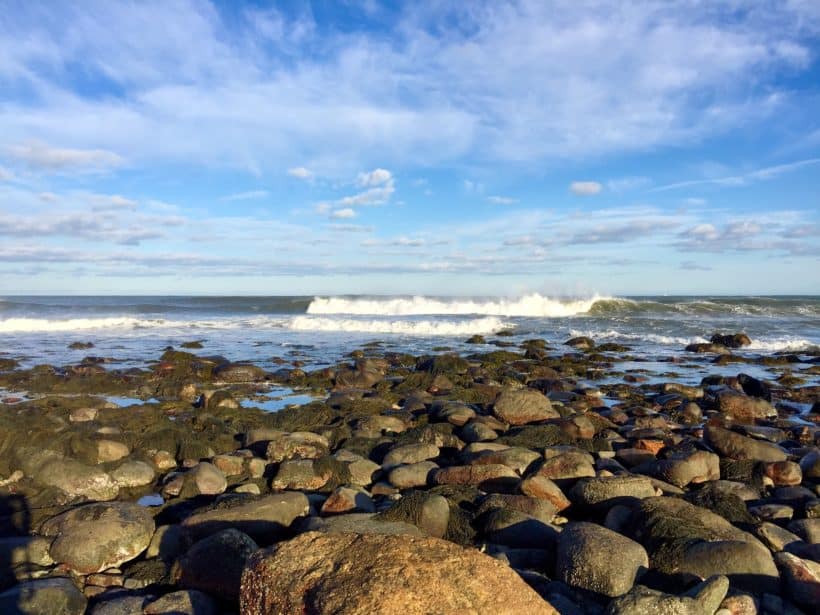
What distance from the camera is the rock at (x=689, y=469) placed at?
6.92 m

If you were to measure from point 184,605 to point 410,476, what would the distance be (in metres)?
3.17

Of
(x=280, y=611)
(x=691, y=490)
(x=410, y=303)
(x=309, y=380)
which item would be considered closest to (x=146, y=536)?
(x=280, y=611)

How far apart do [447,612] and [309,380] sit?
37.0 feet

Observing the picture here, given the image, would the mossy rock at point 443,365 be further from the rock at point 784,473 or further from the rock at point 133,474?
the rock at point 133,474

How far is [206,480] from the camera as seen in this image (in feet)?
21.4

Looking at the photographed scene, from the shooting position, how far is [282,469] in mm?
6906

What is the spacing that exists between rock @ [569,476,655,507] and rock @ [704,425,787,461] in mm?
2455

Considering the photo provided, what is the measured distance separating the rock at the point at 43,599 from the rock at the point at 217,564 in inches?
25.3

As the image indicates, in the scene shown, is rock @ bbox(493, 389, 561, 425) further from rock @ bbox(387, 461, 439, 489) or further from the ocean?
the ocean

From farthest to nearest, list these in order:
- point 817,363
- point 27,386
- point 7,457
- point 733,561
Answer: point 817,363 < point 27,386 < point 7,457 < point 733,561

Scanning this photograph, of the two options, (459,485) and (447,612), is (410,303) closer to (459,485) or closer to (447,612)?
(459,485)

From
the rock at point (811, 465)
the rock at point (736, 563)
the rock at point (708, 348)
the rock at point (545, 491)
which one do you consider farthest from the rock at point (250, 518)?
the rock at point (708, 348)

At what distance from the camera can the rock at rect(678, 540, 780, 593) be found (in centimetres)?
432

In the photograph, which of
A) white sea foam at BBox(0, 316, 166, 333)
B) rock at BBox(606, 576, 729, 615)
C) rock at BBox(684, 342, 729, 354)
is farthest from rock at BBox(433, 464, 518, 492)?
white sea foam at BBox(0, 316, 166, 333)
